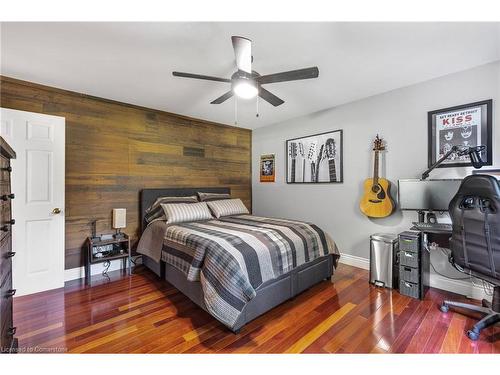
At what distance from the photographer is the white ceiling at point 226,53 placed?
180 centimetres

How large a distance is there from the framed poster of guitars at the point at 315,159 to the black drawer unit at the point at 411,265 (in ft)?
4.14

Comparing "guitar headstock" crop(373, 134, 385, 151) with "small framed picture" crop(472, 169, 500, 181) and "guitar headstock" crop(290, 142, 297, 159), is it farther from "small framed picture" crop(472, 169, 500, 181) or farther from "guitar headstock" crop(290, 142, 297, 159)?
"guitar headstock" crop(290, 142, 297, 159)

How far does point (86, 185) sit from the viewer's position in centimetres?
306

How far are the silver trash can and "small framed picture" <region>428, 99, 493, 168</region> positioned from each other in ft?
3.36

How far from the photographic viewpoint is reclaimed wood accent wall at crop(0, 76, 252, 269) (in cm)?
291

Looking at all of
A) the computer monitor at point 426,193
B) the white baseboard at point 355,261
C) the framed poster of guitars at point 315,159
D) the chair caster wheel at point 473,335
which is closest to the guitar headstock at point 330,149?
the framed poster of guitars at point 315,159

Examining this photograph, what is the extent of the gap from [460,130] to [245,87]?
2335 mm

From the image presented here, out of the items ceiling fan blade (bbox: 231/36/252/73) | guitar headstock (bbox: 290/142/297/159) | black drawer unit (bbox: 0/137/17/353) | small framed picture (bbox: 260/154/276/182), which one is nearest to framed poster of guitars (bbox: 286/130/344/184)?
guitar headstock (bbox: 290/142/297/159)

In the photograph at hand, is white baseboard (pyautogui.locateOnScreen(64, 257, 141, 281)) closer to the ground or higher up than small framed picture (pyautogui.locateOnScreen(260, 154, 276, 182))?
closer to the ground

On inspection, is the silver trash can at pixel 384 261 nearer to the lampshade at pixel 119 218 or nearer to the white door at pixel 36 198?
the lampshade at pixel 119 218

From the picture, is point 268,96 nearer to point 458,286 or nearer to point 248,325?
point 248,325

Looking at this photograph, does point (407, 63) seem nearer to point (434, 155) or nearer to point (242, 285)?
point (434, 155)

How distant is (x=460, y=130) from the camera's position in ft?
8.15

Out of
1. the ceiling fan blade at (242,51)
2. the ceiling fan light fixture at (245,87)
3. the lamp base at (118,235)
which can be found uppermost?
the ceiling fan blade at (242,51)
